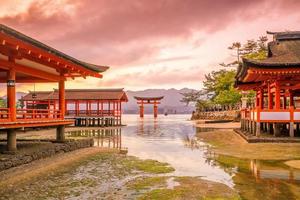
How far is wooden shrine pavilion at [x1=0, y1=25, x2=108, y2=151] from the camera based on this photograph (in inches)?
511

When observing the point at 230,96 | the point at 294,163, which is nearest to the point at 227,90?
the point at 230,96

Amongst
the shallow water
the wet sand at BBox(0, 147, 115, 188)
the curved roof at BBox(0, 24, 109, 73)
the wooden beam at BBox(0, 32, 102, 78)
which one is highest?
the curved roof at BBox(0, 24, 109, 73)

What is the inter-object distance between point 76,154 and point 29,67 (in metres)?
5.23

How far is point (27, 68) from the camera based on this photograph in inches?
639

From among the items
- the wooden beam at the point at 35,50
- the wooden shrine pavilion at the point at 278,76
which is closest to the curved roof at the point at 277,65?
the wooden shrine pavilion at the point at 278,76

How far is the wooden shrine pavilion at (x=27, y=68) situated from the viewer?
13.0 metres

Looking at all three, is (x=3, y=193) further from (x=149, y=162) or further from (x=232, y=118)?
(x=232, y=118)

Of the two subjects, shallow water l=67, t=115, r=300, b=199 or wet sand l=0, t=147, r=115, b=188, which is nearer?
shallow water l=67, t=115, r=300, b=199

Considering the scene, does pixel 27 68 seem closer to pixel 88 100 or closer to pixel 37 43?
pixel 37 43

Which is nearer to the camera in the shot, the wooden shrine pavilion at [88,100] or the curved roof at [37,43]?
the curved roof at [37,43]

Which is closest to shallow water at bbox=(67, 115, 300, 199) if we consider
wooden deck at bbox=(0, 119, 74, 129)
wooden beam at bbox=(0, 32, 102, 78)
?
wooden deck at bbox=(0, 119, 74, 129)

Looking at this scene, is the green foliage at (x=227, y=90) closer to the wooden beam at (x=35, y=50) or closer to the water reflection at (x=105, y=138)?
the water reflection at (x=105, y=138)

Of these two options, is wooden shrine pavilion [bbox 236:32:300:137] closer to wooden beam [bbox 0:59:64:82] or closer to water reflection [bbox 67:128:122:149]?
water reflection [bbox 67:128:122:149]

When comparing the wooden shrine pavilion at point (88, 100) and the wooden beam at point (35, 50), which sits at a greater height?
the wooden beam at point (35, 50)
